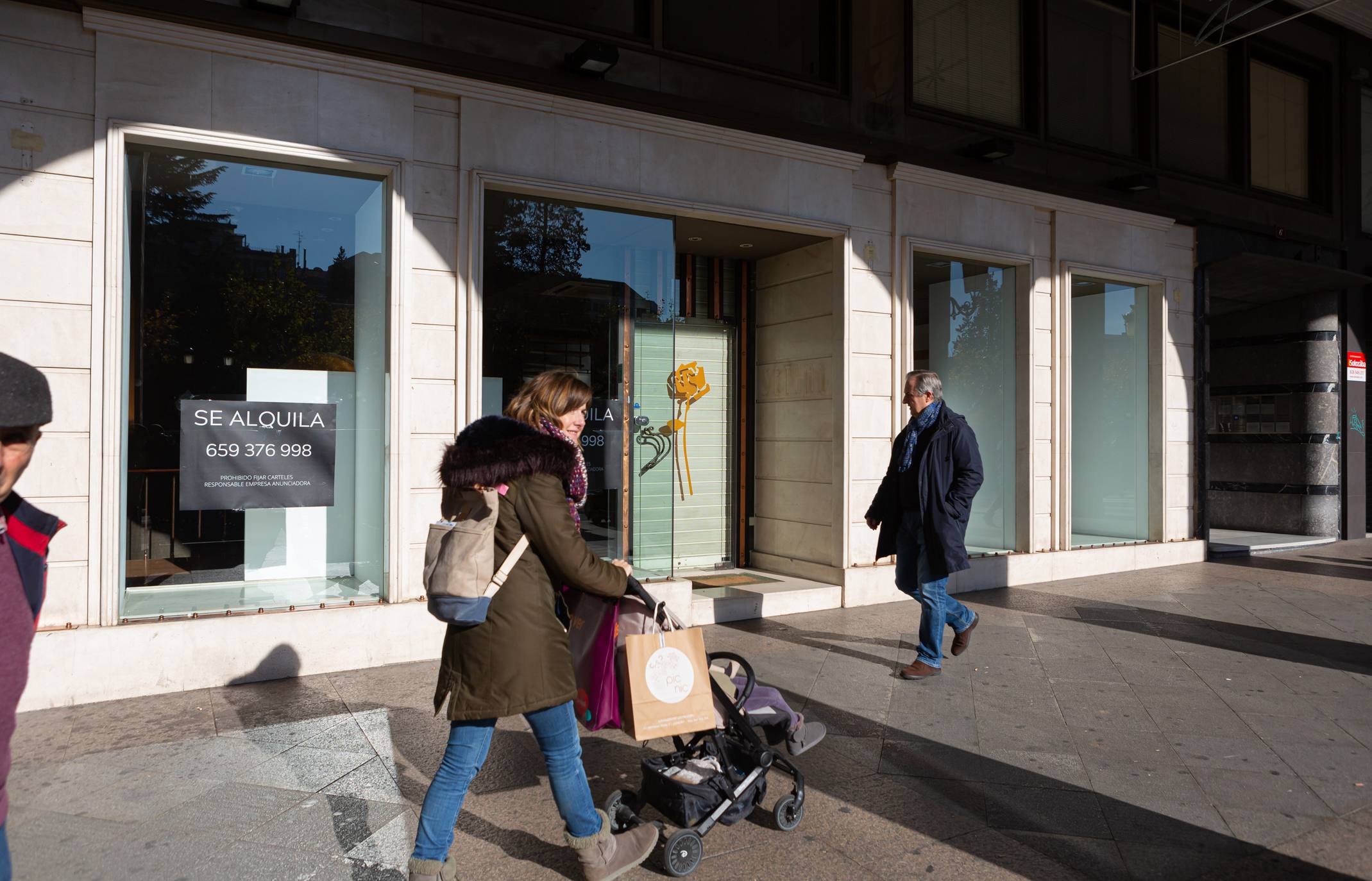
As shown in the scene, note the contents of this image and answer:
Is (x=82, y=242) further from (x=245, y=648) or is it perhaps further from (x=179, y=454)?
(x=245, y=648)

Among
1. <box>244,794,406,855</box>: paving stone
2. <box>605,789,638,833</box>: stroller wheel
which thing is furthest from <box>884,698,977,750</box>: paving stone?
<box>244,794,406,855</box>: paving stone

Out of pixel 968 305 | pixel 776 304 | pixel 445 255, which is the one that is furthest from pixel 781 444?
pixel 445 255

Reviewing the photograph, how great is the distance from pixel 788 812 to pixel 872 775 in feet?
2.64

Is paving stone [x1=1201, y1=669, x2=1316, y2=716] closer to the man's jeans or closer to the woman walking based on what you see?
the man's jeans

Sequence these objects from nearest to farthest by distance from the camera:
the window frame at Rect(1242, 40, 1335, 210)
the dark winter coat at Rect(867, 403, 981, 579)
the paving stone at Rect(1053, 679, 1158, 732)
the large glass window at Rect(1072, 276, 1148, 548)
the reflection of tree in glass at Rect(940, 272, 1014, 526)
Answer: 1. the paving stone at Rect(1053, 679, 1158, 732)
2. the dark winter coat at Rect(867, 403, 981, 579)
3. the reflection of tree in glass at Rect(940, 272, 1014, 526)
4. the large glass window at Rect(1072, 276, 1148, 548)
5. the window frame at Rect(1242, 40, 1335, 210)

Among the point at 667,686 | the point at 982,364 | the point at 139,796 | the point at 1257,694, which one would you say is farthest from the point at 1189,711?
the point at 982,364

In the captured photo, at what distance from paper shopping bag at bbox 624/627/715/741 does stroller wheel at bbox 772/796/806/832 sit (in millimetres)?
713

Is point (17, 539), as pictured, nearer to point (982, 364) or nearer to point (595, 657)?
point (595, 657)

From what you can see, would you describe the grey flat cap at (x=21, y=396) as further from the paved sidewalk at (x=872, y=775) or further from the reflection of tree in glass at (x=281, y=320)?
the reflection of tree in glass at (x=281, y=320)

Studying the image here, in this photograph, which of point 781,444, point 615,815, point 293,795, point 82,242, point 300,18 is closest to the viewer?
point 615,815

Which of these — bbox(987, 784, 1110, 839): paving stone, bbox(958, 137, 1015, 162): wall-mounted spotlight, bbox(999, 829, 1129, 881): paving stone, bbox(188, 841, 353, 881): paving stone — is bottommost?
bbox(999, 829, 1129, 881): paving stone

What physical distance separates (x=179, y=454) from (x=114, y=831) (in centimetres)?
302

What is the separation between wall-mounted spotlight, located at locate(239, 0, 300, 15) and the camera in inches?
238

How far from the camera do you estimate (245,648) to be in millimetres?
5973
